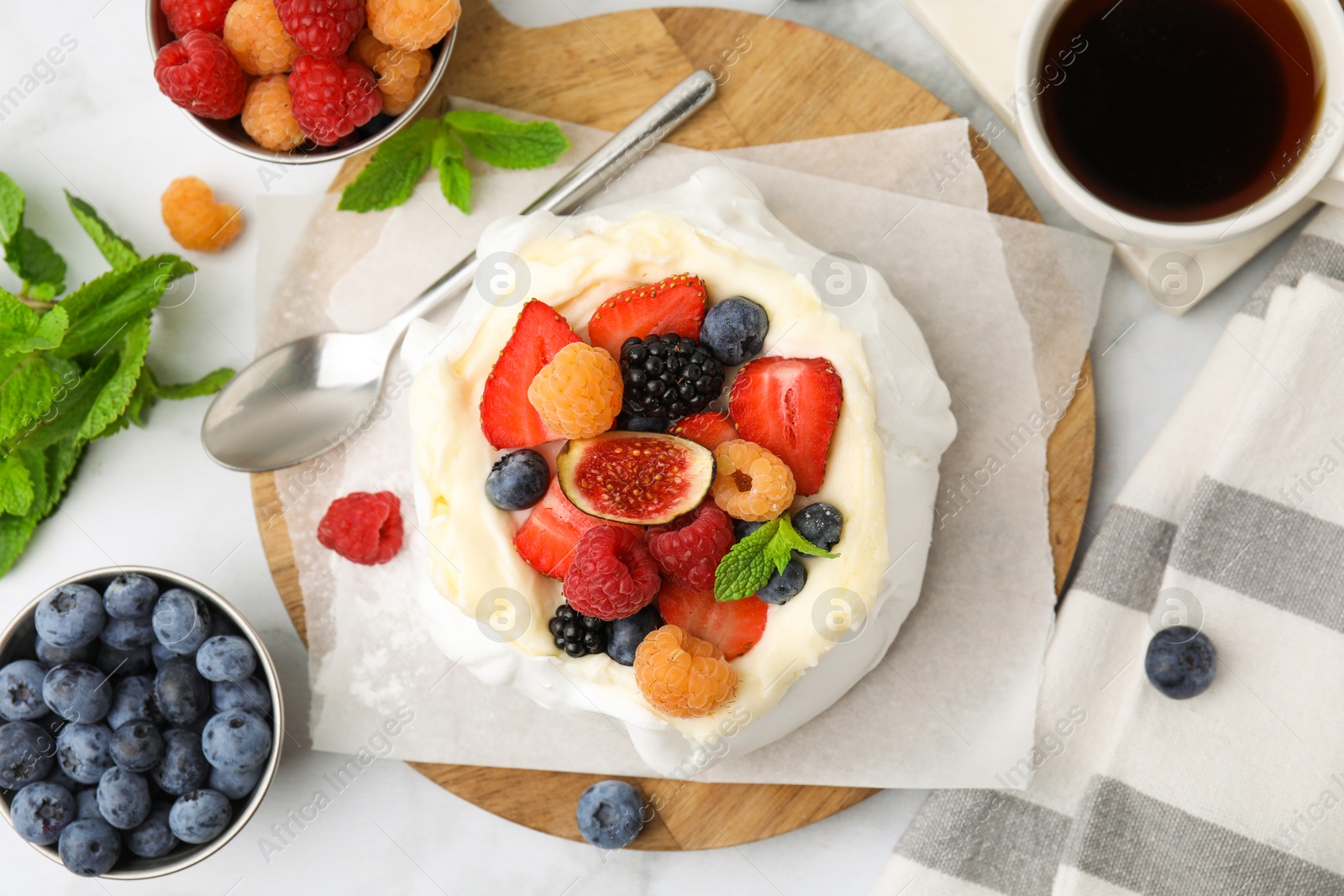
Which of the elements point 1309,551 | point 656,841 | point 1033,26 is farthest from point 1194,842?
point 1033,26

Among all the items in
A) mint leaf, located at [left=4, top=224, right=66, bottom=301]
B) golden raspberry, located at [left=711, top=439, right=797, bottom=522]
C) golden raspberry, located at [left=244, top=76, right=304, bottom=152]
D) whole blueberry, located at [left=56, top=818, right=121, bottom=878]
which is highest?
golden raspberry, located at [left=244, top=76, right=304, bottom=152]

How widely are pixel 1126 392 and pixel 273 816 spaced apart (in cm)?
201

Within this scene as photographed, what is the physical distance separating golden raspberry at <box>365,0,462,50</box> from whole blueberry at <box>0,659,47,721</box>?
1369mm

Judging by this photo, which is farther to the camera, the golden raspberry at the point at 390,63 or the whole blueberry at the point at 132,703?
the whole blueberry at the point at 132,703

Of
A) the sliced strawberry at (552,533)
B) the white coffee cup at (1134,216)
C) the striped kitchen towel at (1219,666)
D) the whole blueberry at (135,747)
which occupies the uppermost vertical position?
the white coffee cup at (1134,216)

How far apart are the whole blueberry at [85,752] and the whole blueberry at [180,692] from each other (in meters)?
0.11

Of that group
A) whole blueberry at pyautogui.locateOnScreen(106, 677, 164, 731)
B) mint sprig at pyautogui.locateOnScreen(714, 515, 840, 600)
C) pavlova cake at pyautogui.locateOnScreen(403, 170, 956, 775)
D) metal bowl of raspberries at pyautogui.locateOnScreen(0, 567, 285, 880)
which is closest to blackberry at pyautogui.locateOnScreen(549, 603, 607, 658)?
pavlova cake at pyautogui.locateOnScreen(403, 170, 956, 775)

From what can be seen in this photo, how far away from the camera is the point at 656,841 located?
1991 mm

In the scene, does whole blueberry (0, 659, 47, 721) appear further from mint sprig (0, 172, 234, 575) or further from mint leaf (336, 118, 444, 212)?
mint leaf (336, 118, 444, 212)

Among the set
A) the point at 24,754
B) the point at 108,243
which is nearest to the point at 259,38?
the point at 108,243

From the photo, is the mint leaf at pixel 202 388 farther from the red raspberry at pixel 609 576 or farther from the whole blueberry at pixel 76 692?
the red raspberry at pixel 609 576

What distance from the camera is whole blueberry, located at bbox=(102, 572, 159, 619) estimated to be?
1883 millimetres

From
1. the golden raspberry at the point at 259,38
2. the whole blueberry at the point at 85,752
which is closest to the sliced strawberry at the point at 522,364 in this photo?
the golden raspberry at the point at 259,38

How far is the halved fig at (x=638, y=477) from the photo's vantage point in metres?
1.55
